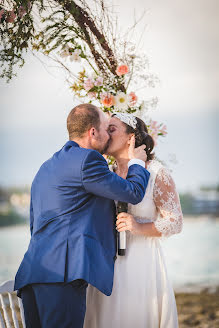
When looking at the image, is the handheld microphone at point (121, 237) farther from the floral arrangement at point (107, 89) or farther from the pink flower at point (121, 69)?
the pink flower at point (121, 69)

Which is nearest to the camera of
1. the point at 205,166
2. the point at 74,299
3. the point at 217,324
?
the point at 74,299

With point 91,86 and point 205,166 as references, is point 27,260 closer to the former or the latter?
point 91,86

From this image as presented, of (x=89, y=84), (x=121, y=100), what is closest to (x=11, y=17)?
(x=89, y=84)

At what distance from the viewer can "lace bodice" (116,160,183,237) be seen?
86.5 inches

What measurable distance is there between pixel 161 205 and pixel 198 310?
149 inches

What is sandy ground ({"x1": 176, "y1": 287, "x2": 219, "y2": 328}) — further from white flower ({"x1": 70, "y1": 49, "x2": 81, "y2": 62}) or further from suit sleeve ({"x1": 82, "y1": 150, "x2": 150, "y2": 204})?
white flower ({"x1": 70, "y1": 49, "x2": 81, "y2": 62})

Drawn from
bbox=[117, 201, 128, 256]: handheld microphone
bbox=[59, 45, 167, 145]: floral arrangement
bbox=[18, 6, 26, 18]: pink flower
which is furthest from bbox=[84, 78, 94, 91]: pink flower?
bbox=[117, 201, 128, 256]: handheld microphone

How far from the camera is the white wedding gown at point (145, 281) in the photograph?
7.25ft

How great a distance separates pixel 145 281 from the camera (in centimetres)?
223

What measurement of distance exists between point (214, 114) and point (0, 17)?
23.6 feet

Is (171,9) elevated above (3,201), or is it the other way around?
(171,9)

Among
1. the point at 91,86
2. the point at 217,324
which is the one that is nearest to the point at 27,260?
the point at 91,86

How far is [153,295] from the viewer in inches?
87.4

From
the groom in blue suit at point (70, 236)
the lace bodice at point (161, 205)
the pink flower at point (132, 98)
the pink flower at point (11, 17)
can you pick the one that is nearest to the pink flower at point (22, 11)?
the pink flower at point (11, 17)
